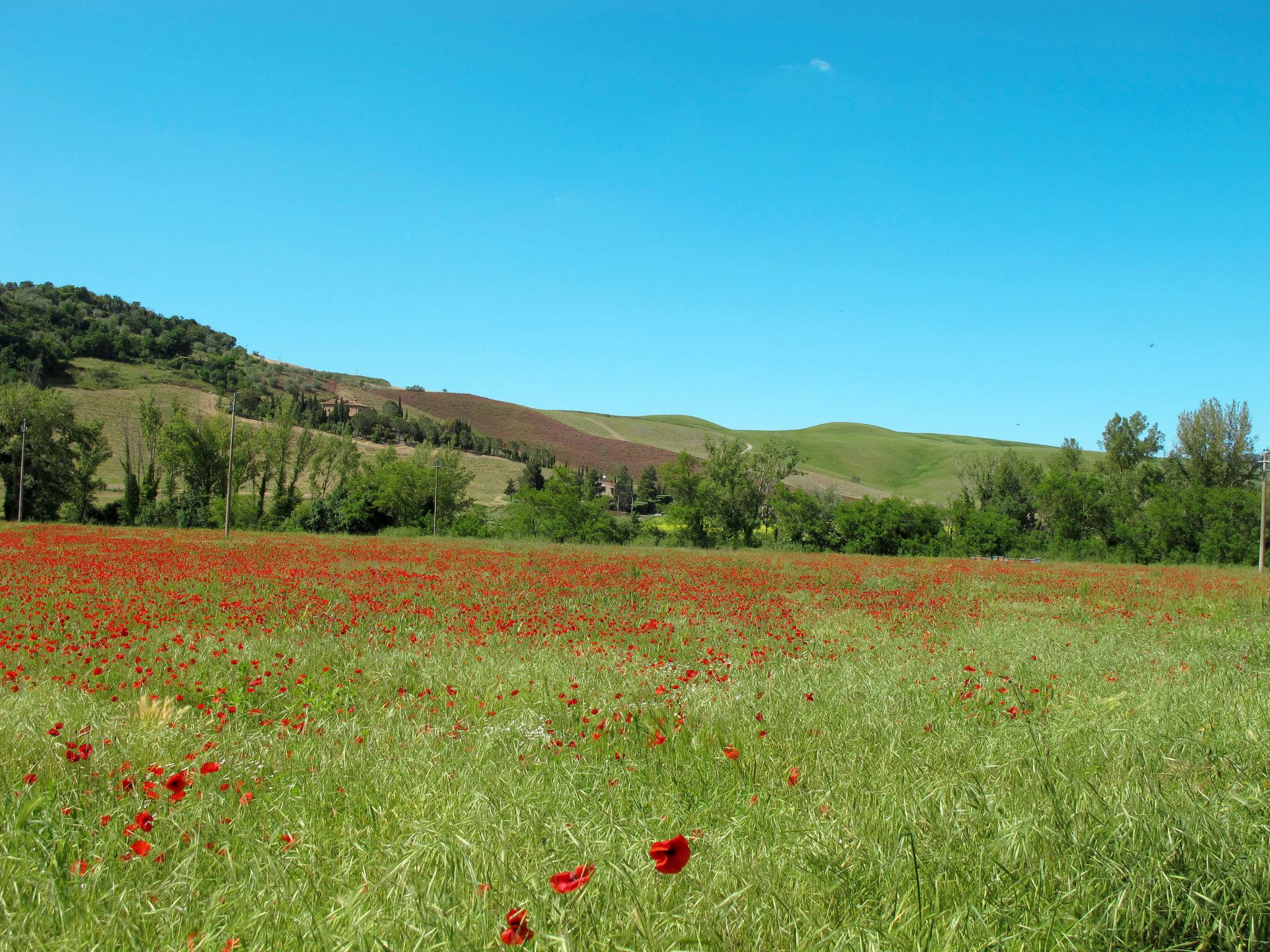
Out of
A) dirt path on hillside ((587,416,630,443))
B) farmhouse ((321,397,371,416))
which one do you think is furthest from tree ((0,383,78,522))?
dirt path on hillside ((587,416,630,443))

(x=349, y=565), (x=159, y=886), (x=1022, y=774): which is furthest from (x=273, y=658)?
(x=349, y=565)

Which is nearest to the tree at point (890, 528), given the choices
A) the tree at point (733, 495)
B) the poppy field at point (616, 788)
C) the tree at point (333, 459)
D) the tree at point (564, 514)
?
the tree at point (733, 495)

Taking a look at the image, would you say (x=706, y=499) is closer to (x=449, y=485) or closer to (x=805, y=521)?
(x=805, y=521)

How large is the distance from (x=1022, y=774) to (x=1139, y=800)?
2.21ft

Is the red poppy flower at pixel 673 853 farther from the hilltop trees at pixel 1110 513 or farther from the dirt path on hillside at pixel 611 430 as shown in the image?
the dirt path on hillside at pixel 611 430

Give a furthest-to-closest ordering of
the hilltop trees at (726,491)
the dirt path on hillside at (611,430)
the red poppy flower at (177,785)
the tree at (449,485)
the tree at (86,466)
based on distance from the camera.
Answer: the dirt path on hillside at (611,430) → the tree at (449,485) → the tree at (86,466) → the hilltop trees at (726,491) → the red poppy flower at (177,785)

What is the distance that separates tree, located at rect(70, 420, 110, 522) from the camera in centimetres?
5544

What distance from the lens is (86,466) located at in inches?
2243

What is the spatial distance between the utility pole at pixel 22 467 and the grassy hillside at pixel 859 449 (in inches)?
3466

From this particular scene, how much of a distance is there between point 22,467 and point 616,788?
62414 millimetres

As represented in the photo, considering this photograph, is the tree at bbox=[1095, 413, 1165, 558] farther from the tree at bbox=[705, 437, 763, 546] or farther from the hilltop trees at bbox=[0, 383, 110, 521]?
the hilltop trees at bbox=[0, 383, 110, 521]

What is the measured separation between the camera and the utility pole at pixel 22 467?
49531mm

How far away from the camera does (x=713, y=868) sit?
2.89m

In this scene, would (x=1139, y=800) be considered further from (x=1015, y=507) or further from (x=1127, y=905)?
(x=1015, y=507)
